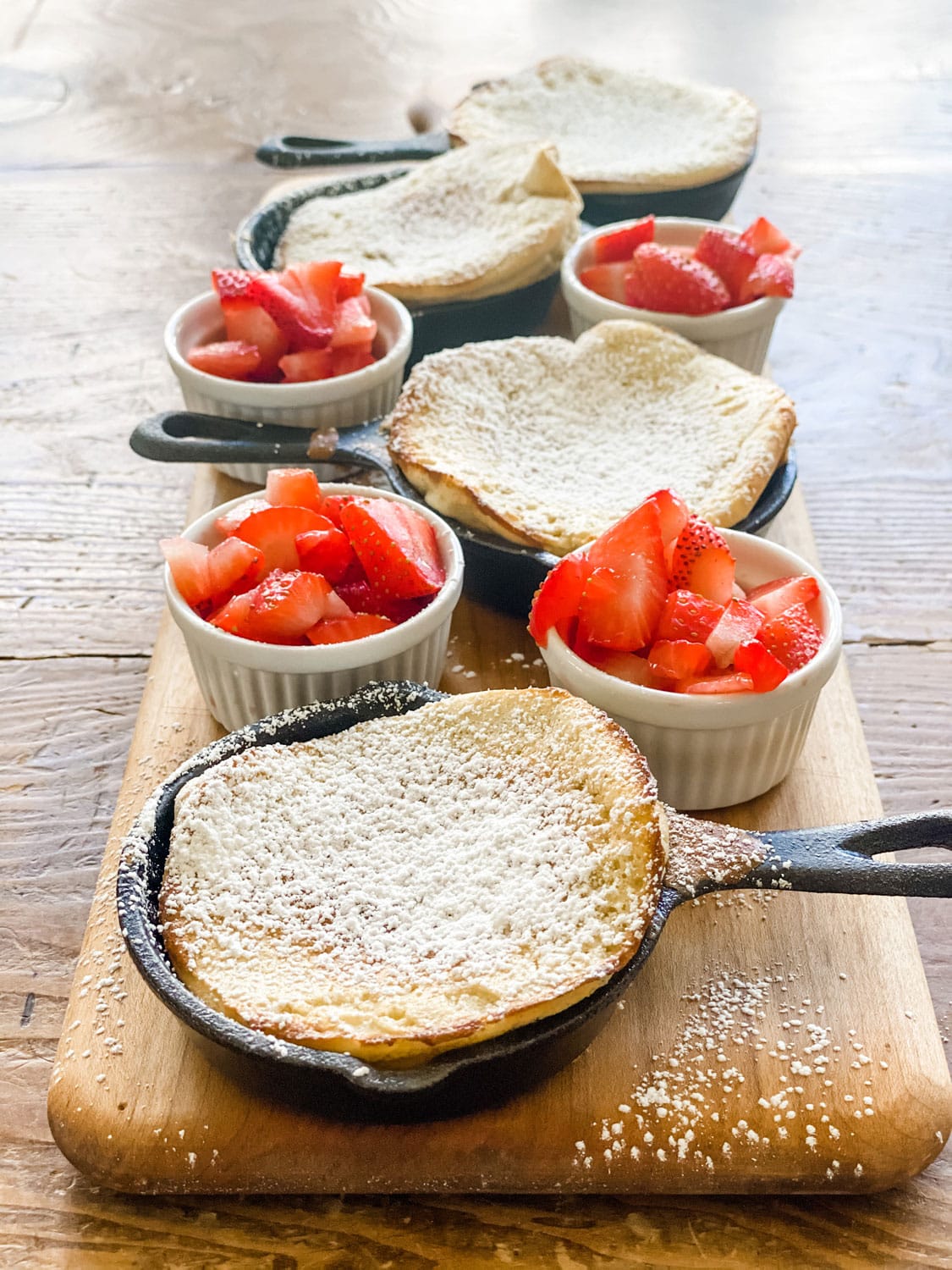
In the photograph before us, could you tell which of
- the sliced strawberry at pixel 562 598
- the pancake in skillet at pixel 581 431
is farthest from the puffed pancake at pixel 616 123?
the sliced strawberry at pixel 562 598

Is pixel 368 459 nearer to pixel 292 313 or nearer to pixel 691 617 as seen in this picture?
pixel 292 313

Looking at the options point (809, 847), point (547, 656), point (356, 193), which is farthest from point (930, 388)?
point (809, 847)

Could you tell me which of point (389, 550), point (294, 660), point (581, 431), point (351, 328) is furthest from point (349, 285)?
point (294, 660)

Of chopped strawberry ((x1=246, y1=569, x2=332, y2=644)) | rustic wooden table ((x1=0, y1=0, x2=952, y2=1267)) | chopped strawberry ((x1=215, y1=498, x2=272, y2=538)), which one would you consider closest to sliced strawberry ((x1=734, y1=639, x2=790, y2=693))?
rustic wooden table ((x1=0, y1=0, x2=952, y2=1267))

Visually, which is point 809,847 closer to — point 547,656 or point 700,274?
point 547,656

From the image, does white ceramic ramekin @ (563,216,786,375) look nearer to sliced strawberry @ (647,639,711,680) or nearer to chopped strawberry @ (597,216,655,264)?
chopped strawberry @ (597,216,655,264)

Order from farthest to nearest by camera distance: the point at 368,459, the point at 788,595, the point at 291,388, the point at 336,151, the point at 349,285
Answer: the point at 336,151 < the point at 349,285 < the point at 291,388 < the point at 368,459 < the point at 788,595
